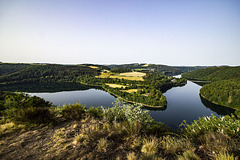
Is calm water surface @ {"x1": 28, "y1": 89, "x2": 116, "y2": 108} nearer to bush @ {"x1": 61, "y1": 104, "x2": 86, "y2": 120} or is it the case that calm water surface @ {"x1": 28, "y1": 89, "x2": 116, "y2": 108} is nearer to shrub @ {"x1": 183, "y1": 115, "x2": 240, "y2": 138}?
bush @ {"x1": 61, "y1": 104, "x2": 86, "y2": 120}

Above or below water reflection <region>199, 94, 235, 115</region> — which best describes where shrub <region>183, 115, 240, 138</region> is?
above

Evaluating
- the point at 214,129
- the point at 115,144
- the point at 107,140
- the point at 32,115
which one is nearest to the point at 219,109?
the point at 214,129

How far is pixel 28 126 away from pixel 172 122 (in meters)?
57.2

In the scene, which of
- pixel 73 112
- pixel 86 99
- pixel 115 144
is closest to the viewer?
pixel 115 144

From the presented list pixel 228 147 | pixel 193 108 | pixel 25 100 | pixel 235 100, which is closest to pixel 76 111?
pixel 25 100

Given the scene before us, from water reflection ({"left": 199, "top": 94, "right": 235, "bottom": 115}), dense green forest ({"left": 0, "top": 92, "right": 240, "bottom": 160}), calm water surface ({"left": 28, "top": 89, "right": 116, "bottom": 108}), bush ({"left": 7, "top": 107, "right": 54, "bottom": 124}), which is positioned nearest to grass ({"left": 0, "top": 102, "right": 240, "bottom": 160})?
dense green forest ({"left": 0, "top": 92, "right": 240, "bottom": 160})

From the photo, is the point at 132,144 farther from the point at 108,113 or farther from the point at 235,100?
the point at 235,100

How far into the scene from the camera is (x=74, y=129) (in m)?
6.29

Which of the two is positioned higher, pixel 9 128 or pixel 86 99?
pixel 9 128

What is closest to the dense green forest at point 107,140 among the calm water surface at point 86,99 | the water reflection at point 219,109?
the calm water surface at point 86,99

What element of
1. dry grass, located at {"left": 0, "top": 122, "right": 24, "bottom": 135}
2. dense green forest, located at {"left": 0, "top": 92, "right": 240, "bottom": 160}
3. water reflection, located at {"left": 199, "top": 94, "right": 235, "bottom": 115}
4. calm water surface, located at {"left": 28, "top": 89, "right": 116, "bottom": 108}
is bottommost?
calm water surface, located at {"left": 28, "top": 89, "right": 116, "bottom": 108}

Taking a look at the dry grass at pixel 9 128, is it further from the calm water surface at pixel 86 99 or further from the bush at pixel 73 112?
the calm water surface at pixel 86 99

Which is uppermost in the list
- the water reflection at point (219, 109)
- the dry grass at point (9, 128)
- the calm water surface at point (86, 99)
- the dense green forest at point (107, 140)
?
the dense green forest at point (107, 140)

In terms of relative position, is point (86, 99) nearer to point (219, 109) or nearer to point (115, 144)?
point (115, 144)
